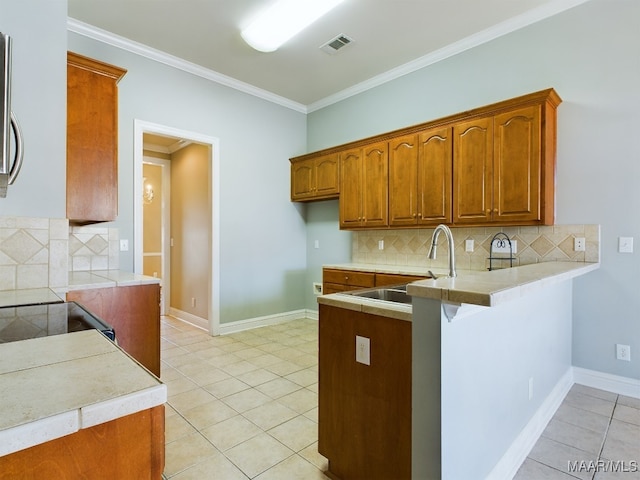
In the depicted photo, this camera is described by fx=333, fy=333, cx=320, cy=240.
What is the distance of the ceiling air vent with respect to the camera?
3.29 m

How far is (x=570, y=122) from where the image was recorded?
278 centimetres

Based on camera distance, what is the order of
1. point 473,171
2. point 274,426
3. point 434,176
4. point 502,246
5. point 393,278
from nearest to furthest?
point 274,426 < point 473,171 < point 502,246 < point 434,176 < point 393,278

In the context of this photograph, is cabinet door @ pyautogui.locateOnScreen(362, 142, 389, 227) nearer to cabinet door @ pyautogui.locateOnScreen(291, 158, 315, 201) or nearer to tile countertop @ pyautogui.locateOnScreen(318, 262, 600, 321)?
cabinet door @ pyautogui.locateOnScreen(291, 158, 315, 201)

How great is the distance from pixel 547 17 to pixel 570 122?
954mm

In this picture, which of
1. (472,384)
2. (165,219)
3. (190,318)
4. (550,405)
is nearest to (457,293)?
(472,384)

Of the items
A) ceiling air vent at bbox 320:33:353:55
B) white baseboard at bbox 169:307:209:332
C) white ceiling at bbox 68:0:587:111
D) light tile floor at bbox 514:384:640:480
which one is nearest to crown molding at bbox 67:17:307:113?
white ceiling at bbox 68:0:587:111

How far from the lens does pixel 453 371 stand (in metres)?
1.24

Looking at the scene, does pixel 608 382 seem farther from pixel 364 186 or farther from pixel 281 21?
pixel 281 21

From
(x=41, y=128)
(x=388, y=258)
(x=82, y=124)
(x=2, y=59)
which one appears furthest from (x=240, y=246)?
(x=2, y=59)

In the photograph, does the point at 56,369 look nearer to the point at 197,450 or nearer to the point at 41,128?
the point at 197,450

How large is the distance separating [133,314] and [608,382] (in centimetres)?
361

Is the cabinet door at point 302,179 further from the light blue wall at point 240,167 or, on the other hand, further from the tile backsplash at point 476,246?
the tile backsplash at point 476,246

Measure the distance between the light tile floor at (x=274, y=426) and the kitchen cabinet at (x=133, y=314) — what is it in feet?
1.52

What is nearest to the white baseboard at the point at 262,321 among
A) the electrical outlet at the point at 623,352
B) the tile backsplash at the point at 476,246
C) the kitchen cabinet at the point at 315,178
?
the tile backsplash at the point at 476,246
